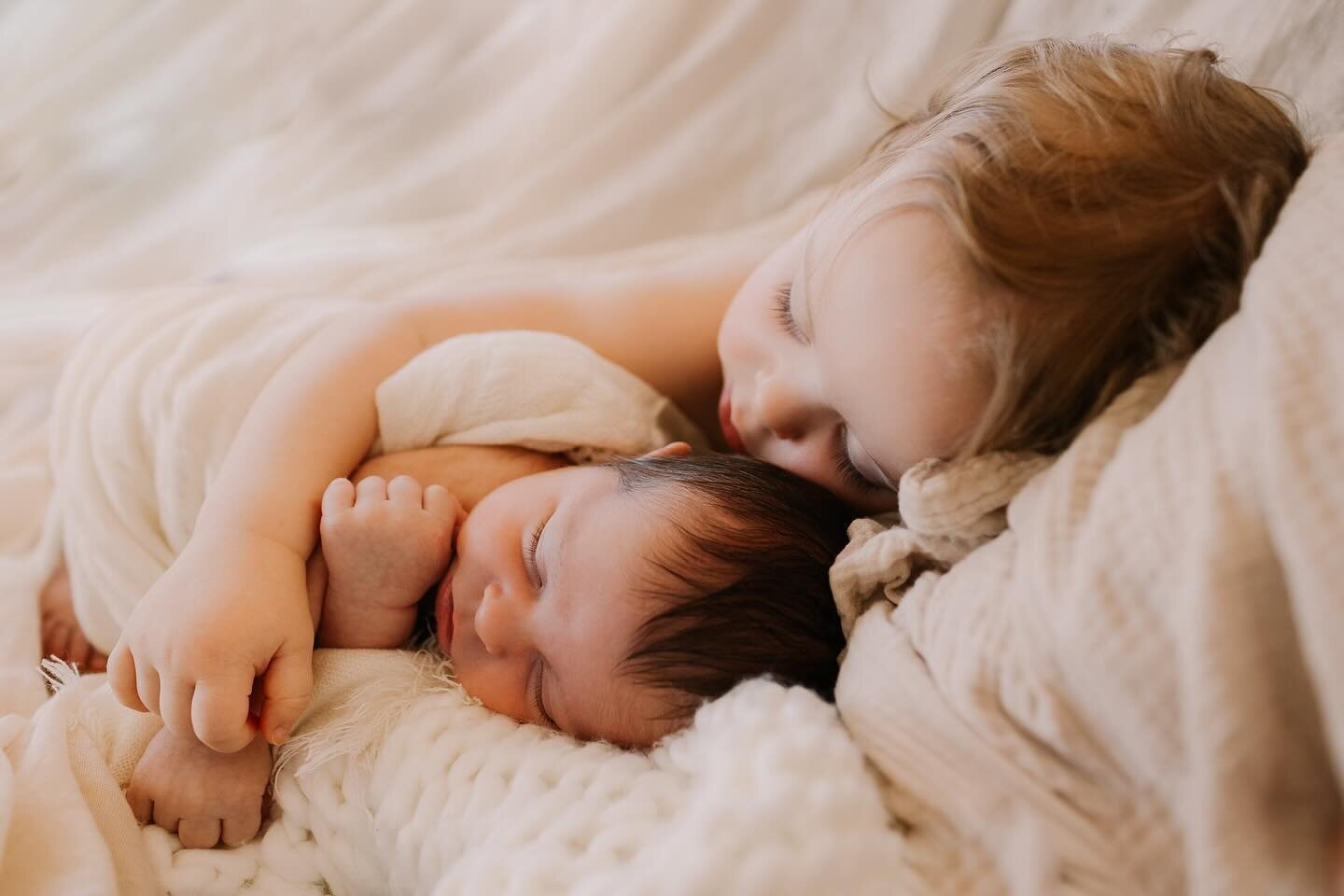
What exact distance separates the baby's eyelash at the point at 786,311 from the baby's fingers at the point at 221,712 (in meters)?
0.54

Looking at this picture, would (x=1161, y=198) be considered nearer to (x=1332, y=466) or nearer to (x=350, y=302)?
(x=1332, y=466)

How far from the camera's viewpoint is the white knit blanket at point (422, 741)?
57 cm

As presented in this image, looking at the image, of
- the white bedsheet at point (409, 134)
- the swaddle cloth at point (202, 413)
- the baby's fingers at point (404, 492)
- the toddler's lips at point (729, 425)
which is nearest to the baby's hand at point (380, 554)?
the baby's fingers at point (404, 492)

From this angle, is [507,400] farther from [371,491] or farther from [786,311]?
[786,311]

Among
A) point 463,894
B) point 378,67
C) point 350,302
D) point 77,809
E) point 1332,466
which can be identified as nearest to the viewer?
point 1332,466

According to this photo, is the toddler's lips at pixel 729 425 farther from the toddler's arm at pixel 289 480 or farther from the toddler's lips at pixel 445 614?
the toddler's lips at pixel 445 614

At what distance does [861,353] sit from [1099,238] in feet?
0.60

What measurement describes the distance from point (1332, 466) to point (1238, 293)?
0.24 metres

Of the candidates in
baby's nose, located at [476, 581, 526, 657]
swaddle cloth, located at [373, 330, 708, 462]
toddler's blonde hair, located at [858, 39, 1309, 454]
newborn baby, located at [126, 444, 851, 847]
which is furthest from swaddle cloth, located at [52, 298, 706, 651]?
toddler's blonde hair, located at [858, 39, 1309, 454]

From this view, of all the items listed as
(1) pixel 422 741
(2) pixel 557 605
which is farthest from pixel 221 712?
(2) pixel 557 605

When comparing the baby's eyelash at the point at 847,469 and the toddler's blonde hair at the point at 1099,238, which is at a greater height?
the toddler's blonde hair at the point at 1099,238

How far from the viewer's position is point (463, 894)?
604 mm

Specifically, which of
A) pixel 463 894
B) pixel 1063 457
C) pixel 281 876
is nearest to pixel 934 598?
pixel 1063 457

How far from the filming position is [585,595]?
77 centimetres
